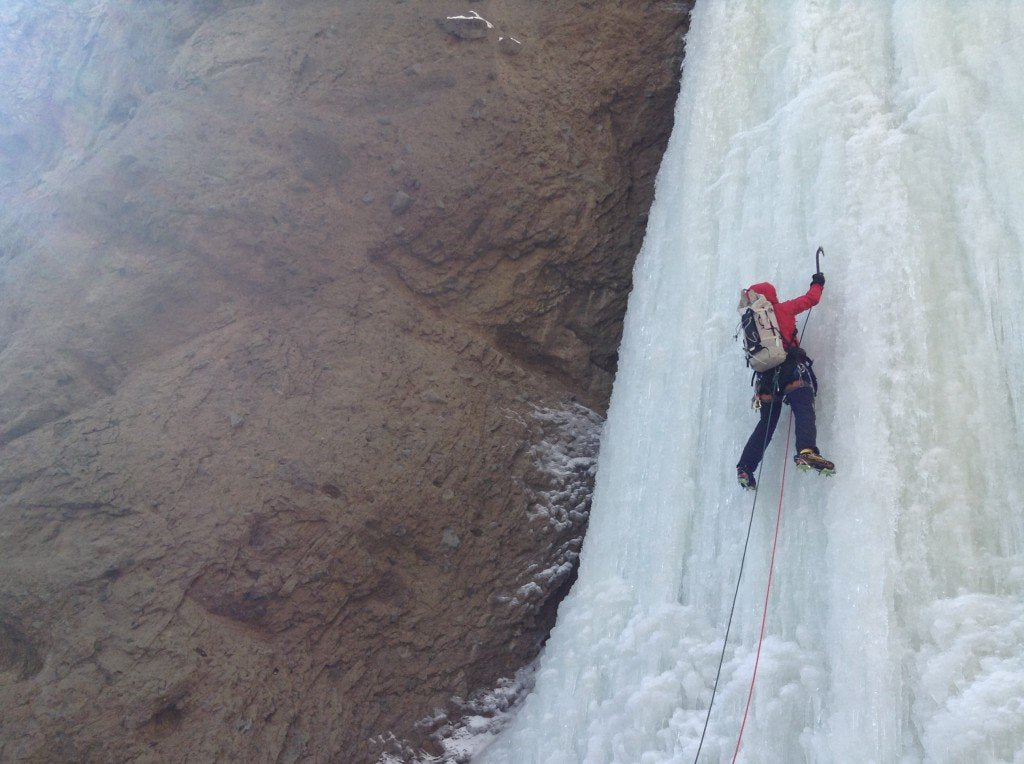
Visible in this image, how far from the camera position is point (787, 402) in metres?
4.69

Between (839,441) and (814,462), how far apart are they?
27cm

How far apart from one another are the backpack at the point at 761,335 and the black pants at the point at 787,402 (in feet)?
0.27

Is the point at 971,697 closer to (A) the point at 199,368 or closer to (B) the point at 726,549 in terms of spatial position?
(B) the point at 726,549

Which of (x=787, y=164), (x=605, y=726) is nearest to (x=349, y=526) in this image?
(x=605, y=726)

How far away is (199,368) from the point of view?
22.5ft

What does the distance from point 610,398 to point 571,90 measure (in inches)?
110

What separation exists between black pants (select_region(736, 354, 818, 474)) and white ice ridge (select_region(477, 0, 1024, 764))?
120 millimetres

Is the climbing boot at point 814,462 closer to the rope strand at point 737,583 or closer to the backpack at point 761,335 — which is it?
the rope strand at point 737,583

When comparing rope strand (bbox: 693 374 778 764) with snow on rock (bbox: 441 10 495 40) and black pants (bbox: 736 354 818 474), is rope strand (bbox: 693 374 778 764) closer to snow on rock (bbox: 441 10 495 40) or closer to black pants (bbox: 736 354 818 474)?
black pants (bbox: 736 354 818 474)

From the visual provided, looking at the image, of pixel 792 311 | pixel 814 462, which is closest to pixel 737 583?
pixel 814 462

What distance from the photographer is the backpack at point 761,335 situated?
4652 mm

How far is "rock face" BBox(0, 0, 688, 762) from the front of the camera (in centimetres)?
592

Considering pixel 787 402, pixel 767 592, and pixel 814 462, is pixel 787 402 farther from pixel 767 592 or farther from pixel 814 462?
pixel 767 592

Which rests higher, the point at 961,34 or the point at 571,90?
the point at 571,90
